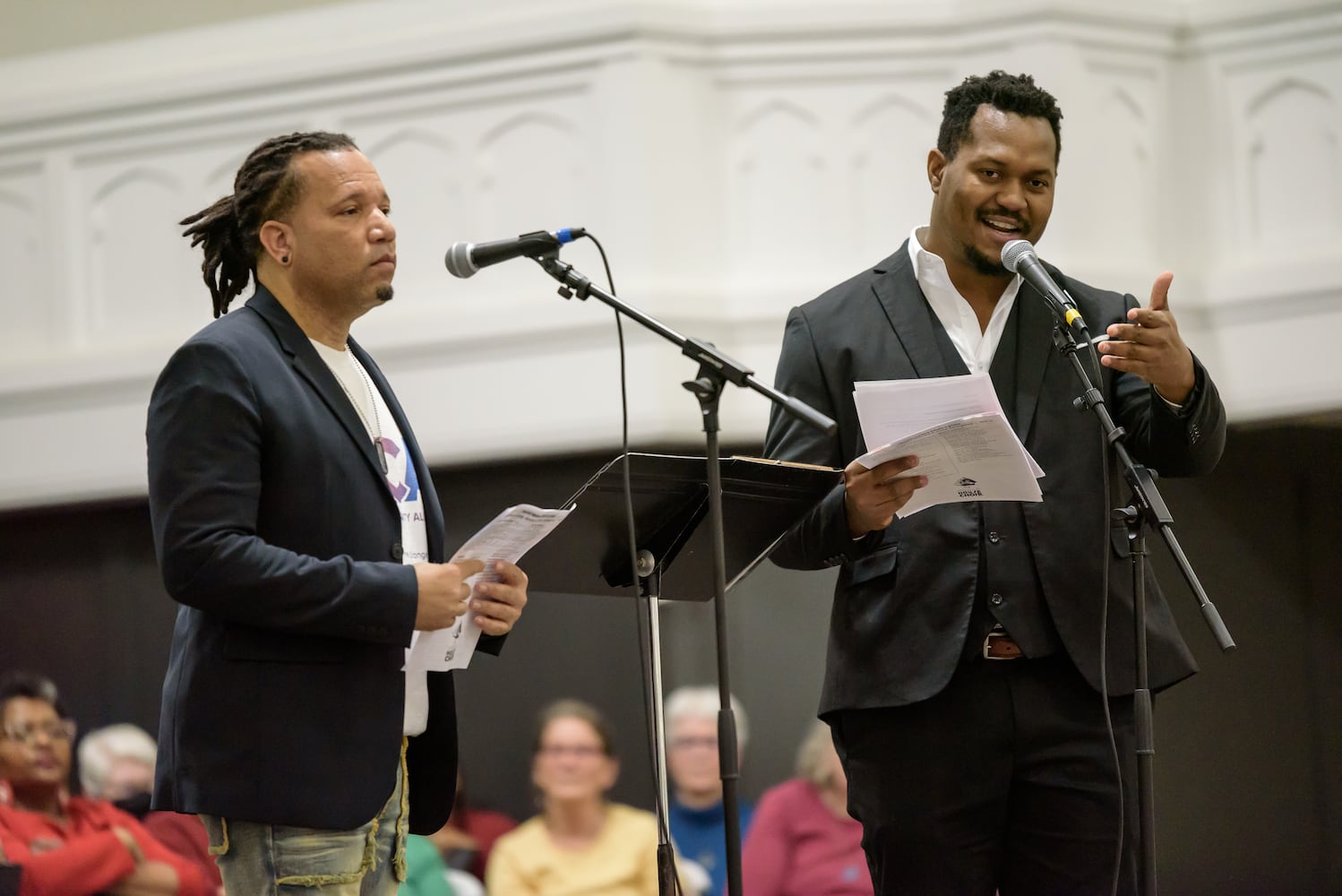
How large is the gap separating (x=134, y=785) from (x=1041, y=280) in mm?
3960

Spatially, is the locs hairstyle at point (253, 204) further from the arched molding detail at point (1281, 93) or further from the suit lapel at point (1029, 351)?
the arched molding detail at point (1281, 93)

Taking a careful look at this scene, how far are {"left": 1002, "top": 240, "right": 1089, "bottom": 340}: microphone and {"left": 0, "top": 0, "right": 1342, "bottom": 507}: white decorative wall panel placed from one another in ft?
8.91

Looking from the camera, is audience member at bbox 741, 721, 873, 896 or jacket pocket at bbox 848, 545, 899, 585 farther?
audience member at bbox 741, 721, 873, 896

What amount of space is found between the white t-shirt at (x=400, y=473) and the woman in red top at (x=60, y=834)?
2.78m

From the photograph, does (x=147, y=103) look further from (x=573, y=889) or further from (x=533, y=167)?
(x=573, y=889)

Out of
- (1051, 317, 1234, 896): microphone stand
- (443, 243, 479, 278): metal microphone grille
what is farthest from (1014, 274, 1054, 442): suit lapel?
(443, 243, 479, 278): metal microphone grille

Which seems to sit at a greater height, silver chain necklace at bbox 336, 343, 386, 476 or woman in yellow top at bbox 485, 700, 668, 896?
silver chain necklace at bbox 336, 343, 386, 476

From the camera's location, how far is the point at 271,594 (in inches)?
88.0

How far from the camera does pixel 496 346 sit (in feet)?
18.1

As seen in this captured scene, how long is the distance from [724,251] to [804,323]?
2688mm

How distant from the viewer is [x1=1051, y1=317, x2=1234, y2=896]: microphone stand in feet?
7.81

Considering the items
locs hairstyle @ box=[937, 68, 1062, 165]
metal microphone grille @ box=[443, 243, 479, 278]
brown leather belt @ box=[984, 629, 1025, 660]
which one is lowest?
brown leather belt @ box=[984, 629, 1025, 660]

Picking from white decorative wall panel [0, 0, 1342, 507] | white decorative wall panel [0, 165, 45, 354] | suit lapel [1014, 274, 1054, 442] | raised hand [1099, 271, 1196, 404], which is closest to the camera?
raised hand [1099, 271, 1196, 404]

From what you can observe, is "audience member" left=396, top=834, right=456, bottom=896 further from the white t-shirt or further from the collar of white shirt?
the collar of white shirt
